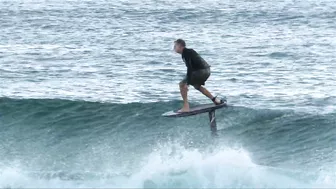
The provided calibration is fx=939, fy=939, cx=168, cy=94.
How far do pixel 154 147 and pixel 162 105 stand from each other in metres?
3.98

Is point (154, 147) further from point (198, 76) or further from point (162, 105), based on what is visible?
point (198, 76)

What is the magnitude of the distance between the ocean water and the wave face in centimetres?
3

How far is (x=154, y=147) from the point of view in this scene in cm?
2111

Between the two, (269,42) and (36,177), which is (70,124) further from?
(269,42)

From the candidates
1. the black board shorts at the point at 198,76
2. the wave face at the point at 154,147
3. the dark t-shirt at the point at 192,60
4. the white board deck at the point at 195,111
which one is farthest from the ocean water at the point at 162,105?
the dark t-shirt at the point at 192,60

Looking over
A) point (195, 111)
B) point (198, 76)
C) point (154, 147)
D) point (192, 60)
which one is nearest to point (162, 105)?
point (154, 147)

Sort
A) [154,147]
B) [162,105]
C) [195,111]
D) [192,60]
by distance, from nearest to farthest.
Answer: [192,60] → [195,111] → [154,147] → [162,105]

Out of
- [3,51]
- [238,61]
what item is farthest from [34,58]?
[238,61]

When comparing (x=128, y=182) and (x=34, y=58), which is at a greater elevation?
(x=128, y=182)

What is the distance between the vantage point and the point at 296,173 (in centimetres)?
1836

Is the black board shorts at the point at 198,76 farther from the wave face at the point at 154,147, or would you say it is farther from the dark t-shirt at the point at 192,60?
the wave face at the point at 154,147

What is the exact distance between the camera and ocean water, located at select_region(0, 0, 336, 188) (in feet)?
61.2

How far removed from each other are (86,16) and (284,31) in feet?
42.0

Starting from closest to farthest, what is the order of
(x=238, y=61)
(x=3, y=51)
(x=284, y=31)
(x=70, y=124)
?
(x=70, y=124), (x=238, y=61), (x=3, y=51), (x=284, y=31)
